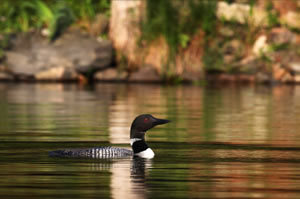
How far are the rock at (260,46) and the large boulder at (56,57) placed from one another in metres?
5.84

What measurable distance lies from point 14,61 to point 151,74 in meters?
5.27

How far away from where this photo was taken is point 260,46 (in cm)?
3838

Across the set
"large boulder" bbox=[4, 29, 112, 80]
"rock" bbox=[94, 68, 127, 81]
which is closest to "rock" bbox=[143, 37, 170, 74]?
"rock" bbox=[94, 68, 127, 81]

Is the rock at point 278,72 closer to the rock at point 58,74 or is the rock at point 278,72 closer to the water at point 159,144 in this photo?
the rock at point 58,74

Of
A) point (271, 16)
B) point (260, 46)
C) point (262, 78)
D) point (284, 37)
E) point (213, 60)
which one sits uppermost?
point (271, 16)

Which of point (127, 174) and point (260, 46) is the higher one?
point (260, 46)

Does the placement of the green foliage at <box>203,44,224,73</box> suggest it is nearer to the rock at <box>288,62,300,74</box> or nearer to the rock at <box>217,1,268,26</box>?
the rock at <box>217,1,268,26</box>

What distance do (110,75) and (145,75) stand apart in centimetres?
166

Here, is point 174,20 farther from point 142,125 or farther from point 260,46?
point 142,125

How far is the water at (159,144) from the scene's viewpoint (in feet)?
32.6

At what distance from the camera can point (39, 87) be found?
32.8m

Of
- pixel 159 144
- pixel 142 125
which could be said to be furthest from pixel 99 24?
pixel 142 125

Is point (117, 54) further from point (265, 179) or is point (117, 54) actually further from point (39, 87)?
point (265, 179)

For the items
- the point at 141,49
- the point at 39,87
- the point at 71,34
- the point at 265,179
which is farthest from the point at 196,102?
the point at 265,179
